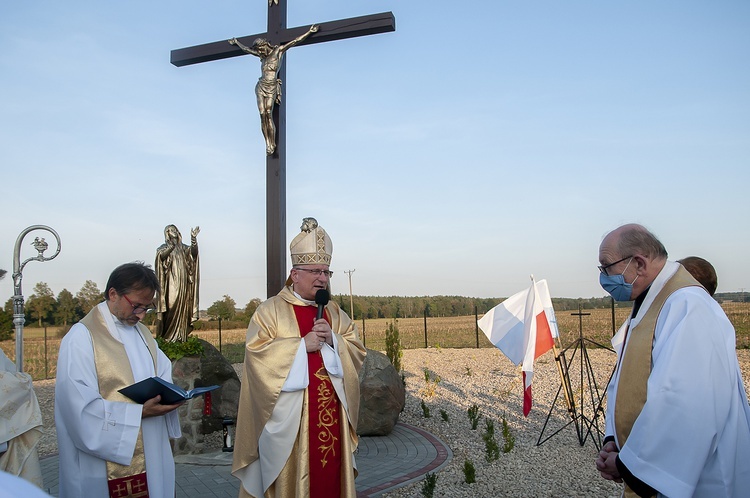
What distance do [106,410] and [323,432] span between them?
4.50 feet

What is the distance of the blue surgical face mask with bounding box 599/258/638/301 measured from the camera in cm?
289

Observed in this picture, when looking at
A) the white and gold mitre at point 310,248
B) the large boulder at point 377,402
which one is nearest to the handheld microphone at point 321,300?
the white and gold mitre at point 310,248

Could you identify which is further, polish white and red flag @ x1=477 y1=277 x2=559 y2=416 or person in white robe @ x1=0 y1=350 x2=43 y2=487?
polish white and red flag @ x1=477 y1=277 x2=559 y2=416

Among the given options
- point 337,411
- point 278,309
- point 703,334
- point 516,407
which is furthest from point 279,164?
point 516,407

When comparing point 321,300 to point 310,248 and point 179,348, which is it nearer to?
point 310,248

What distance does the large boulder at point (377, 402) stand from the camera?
26.4 ft

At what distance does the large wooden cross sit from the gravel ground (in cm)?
248

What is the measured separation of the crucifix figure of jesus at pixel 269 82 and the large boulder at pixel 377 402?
3.68 m

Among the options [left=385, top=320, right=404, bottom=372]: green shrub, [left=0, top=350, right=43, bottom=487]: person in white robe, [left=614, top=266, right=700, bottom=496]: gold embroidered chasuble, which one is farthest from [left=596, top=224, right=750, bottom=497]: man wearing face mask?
[left=385, top=320, right=404, bottom=372]: green shrub

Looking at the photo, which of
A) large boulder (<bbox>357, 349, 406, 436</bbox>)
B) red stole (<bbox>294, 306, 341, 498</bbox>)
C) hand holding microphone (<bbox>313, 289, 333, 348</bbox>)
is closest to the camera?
hand holding microphone (<bbox>313, 289, 333, 348</bbox>)

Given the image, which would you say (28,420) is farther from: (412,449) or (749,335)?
(749,335)

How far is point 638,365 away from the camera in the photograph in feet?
8.84

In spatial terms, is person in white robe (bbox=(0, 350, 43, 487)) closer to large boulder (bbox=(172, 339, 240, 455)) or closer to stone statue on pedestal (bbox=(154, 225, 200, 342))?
large boulder (bbox=(172, 339, 240, 455))

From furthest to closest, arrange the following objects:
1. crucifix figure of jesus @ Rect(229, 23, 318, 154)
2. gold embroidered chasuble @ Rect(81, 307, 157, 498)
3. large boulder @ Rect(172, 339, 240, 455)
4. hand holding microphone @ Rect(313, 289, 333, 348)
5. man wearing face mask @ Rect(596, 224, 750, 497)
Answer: large boulder @ Rect(172, 339, 240, 455)
crucifix figure of jesus @ Rect(229, 23, 318, 154)
hand holding microphone @ Rect(313, 289, 333, 348)
gold embroidered chasuble @ Rect(81, 307, 157, 498)
man wearing face mask @ Rect(596, 224, 750, 497)
